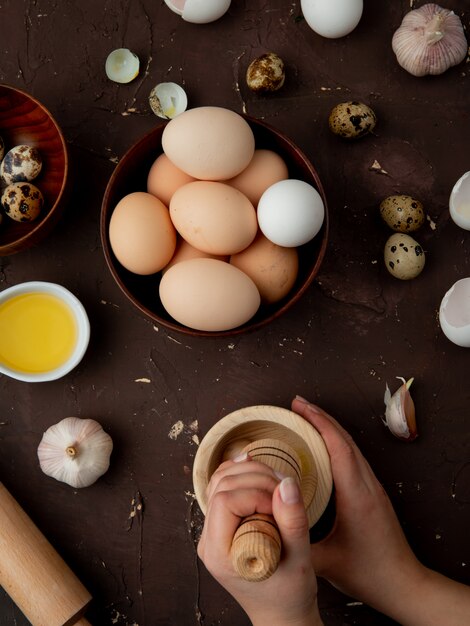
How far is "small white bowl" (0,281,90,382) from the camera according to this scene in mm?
913

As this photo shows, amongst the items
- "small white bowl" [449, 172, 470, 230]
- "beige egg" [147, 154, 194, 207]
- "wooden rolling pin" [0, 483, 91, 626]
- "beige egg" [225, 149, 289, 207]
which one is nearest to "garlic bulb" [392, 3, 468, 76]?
"small white bowl" [449, 172, 470, 230]

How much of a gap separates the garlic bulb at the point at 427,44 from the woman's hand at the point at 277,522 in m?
0.67

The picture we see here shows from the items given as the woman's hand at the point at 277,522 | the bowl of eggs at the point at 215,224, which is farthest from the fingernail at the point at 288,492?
the bowl of eggs at the point at 215,224

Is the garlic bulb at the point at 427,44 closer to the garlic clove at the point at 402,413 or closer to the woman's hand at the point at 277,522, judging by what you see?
the garlic clove at the point at 402,413

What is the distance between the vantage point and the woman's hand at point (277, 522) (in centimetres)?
62

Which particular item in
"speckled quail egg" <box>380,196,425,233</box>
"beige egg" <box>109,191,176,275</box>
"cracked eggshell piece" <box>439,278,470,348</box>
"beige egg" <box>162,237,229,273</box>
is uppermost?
"beige egg" <box>109,191,176,275</box>

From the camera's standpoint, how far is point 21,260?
98cm

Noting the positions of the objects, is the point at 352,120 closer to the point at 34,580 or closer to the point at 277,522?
the point at 277,522

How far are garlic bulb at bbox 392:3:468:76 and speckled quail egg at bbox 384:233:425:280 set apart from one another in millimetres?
272

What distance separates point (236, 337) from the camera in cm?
95

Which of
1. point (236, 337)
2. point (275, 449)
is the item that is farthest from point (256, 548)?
point (236, 337)

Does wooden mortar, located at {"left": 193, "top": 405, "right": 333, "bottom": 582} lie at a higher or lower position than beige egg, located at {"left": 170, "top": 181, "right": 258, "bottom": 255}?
lower

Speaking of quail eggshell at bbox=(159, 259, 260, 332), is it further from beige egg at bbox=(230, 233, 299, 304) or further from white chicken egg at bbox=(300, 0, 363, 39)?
white chicken egg at bbox=(300, 0, 363, 39)

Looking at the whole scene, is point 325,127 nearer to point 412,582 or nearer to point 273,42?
point 273,42
